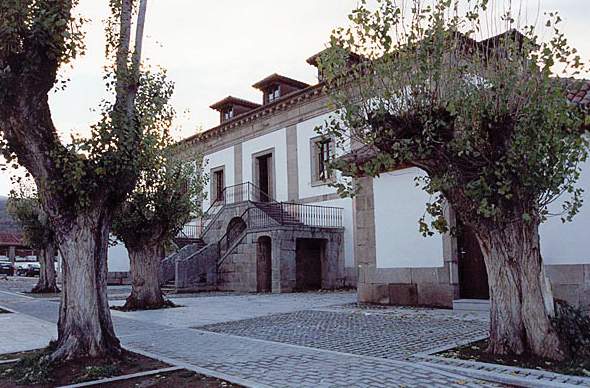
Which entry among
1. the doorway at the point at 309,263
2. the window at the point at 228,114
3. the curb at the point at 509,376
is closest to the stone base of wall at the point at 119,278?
the window at the point at 228,114

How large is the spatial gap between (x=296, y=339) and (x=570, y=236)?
209 inches

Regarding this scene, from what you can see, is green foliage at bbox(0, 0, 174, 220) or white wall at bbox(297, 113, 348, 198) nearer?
green foliage at bbox(0, 0, 174, 220)

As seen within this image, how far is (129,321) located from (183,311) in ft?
6.20

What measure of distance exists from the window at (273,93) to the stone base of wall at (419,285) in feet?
47.1

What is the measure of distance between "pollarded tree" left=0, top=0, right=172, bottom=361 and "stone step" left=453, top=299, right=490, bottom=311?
7.14m

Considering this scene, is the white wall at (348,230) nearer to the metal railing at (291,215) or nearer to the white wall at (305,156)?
the metal railing at (291,215)

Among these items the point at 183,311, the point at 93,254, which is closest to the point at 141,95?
the point at 93,254

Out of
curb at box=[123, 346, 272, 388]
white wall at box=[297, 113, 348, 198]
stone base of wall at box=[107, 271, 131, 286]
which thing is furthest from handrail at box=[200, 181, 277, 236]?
curb at box=[123, 346, 272, 388]

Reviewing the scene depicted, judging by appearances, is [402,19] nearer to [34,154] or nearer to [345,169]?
[345,169]

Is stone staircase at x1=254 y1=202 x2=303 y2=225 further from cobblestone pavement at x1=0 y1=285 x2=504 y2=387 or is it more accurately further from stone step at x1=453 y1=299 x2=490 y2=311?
cobblestone pavement at x1=0 y1=285 x2=504 y2=387

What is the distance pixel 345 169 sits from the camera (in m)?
6.50

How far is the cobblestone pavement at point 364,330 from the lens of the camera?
7.06m

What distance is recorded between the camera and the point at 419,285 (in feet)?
39.5

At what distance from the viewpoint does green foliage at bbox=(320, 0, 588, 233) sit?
5918 mm
